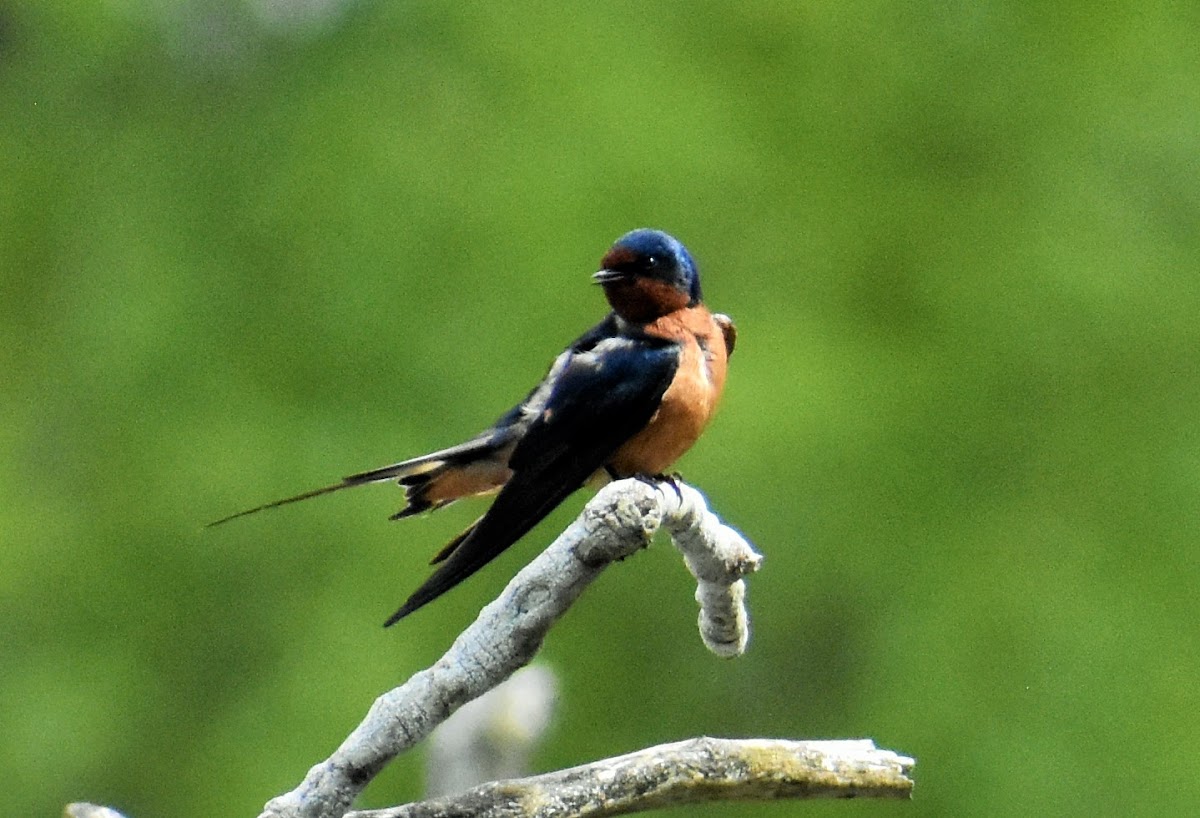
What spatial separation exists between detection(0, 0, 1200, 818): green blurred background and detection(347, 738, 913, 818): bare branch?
3.45 m

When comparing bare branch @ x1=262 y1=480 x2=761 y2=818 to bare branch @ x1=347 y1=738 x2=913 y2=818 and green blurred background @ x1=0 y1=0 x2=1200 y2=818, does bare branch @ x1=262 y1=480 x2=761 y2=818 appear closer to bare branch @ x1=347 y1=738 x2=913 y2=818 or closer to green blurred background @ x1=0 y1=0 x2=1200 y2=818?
bare branch @ x1=347 y1=738 x2=913 y2=818

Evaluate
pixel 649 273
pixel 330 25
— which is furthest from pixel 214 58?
pixel 649 273

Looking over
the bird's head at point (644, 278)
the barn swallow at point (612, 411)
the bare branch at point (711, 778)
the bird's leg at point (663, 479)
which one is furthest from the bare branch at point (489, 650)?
the bird's head at point (644, 278)

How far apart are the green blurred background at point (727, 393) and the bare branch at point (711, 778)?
3.45 metres

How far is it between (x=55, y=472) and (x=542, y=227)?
277 cm

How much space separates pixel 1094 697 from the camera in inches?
257

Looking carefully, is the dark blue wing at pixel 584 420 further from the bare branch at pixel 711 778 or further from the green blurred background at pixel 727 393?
the green blurred background at pixel 727 393

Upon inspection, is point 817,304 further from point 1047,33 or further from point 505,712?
point 505,712

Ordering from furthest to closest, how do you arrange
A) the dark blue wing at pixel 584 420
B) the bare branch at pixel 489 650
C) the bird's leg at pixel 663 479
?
the dark blue wing at pixel 584 420 → the bird's leg at pixel 663 479 → the bare branch at pixel 489 650

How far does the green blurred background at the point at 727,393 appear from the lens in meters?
6.73

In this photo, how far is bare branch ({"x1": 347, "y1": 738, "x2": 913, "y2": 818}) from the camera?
3.04 metres

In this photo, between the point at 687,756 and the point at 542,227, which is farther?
the point at 542,227

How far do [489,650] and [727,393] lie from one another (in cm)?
385

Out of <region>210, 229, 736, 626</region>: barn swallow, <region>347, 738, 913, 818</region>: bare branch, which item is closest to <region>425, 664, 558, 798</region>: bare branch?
<region>210, 229, 736, 626</region>: barn swallow
